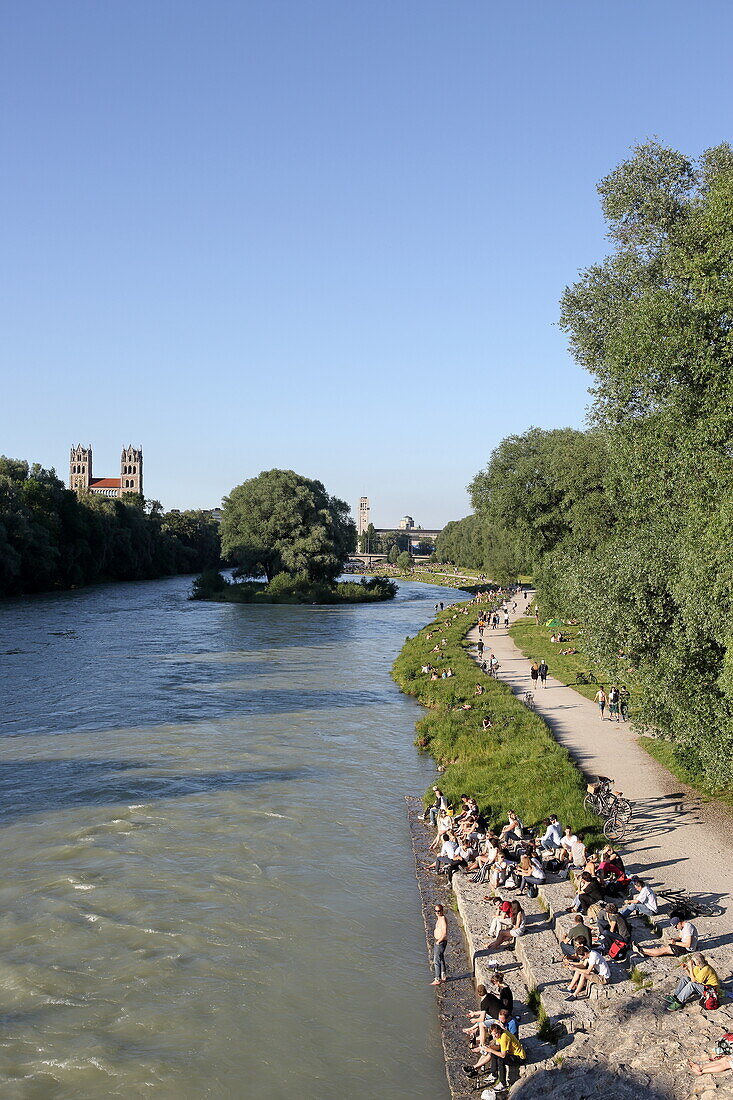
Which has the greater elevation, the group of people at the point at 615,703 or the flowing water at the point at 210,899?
the group of people at the point at 615,703

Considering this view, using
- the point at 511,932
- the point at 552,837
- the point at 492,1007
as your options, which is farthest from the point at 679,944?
the point at 552,837

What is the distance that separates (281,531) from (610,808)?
247 ft

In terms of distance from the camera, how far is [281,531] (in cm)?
9288

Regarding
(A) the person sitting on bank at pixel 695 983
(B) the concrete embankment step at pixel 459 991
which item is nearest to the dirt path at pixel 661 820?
(A) the person sitting on bank at pixel 695 983

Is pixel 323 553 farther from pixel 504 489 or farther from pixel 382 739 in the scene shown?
pixel 382 739

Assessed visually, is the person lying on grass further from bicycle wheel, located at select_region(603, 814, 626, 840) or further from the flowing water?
bicycle wheel, located at select_region(603, 814, 626, 840)

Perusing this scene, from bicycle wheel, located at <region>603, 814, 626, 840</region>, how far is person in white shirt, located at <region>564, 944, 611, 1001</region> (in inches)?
229

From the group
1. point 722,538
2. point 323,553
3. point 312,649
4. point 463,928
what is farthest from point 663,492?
point 323,553

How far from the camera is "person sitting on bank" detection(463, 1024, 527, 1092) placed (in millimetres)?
11953

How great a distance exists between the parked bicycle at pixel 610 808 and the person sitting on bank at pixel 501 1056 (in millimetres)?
7903

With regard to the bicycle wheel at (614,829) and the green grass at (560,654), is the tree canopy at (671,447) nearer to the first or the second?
the bicycle wheel at (614,829)

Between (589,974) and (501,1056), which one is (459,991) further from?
(501,1056)

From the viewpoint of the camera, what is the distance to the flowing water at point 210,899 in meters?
12.8

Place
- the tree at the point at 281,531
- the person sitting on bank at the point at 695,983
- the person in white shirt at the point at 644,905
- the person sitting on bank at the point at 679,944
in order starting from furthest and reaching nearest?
the tree at the point at 281,531 < the person in white shirt at the point at 644,905 < the person sitting on bank at the point at 679,944 < the person sitting on bank at the point at 695,983
